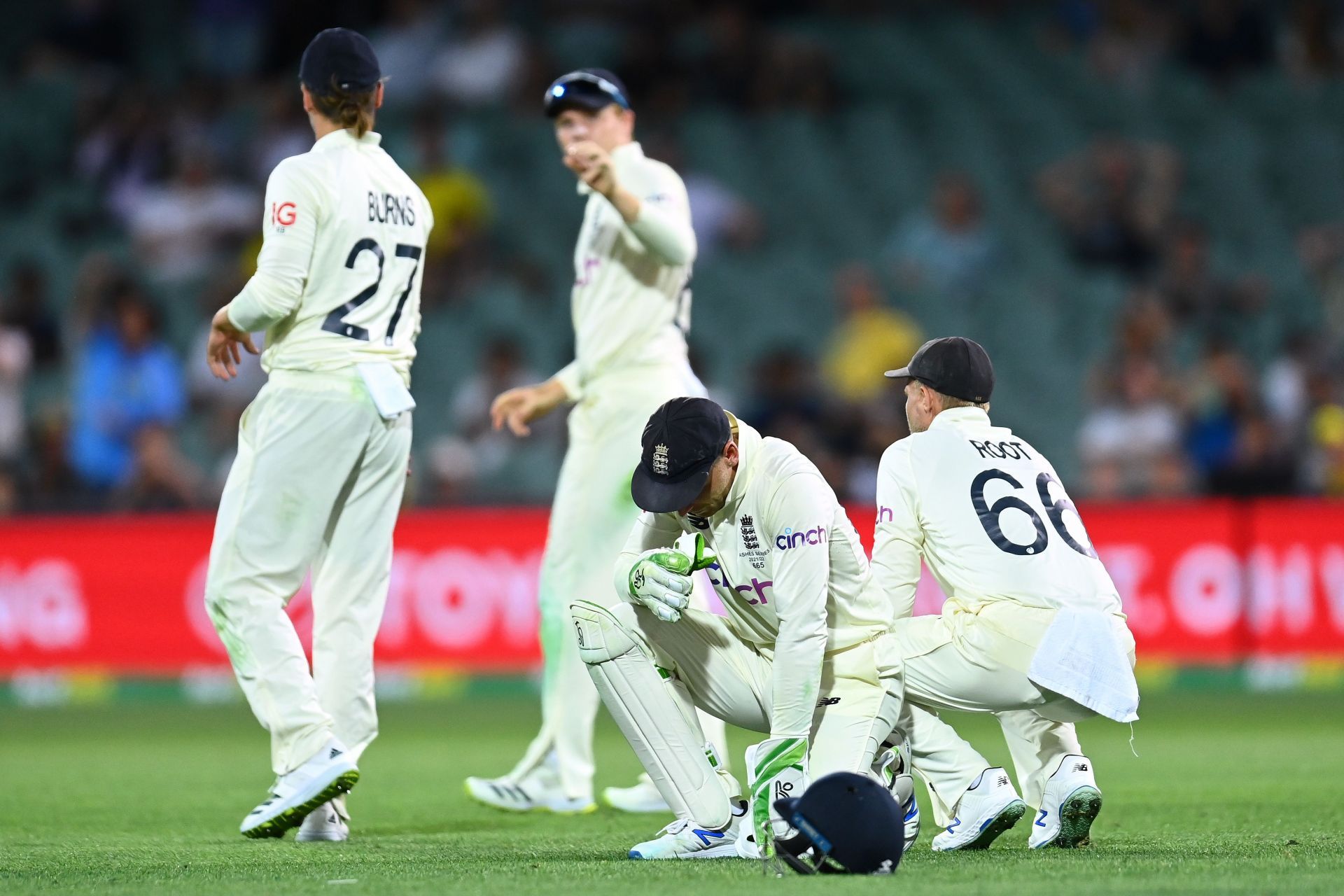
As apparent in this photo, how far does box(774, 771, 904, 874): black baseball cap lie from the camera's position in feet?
15.4

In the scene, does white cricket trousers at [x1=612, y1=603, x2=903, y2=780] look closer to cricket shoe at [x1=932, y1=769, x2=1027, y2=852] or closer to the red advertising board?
cricket shoe at [x1=932, y1=769, x2=1027, y2=852]

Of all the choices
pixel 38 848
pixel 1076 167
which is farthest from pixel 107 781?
pixel 1076 167

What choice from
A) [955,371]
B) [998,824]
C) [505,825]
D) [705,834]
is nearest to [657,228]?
[955,371]

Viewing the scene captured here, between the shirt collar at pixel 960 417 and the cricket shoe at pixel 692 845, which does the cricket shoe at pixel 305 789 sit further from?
the shirt collar at pixel 960 417

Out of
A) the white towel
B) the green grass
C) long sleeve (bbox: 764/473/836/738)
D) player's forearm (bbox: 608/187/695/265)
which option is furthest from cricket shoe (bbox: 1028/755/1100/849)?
player's forearm (bbox: 608/187/695/265)

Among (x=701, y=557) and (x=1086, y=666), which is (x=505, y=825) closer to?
(x=701, y=557)

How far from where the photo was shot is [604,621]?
5355mm

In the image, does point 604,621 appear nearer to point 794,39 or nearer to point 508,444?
point 508,444

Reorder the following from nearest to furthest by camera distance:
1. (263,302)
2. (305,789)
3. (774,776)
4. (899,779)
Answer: (774,776), (899,779), (305,789), (263,302)

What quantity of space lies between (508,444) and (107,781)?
20.7 feet

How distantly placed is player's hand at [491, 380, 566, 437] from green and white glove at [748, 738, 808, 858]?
2501 millimetres

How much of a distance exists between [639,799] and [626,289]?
196 cm

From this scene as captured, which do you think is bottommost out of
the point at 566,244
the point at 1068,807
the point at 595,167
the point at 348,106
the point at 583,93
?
the point at 1068,807

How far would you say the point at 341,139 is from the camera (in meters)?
6.25
